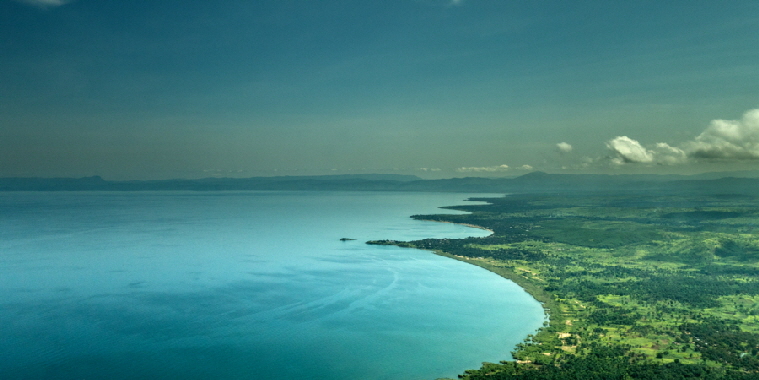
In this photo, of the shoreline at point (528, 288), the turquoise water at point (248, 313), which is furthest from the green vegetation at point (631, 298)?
the turquoise water at point (248, 313)

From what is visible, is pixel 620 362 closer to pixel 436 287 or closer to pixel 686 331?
pixel 686 331

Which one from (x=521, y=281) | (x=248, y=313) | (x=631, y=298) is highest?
(x=631, y=298)

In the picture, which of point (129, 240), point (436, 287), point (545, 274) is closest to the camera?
point (436, 287)

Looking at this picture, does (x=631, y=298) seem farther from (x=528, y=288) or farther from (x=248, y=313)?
(x=248, y=313)

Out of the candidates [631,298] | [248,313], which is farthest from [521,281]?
[248,313]

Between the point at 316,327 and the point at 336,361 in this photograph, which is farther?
the point at 316,327

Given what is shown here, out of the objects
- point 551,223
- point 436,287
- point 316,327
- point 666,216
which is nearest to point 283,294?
point 316,327

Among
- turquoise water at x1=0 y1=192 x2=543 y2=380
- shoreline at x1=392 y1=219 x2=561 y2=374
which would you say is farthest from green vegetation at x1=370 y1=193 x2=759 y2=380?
turquoise water at x1=0 y1=192 x2=543 y2=380
